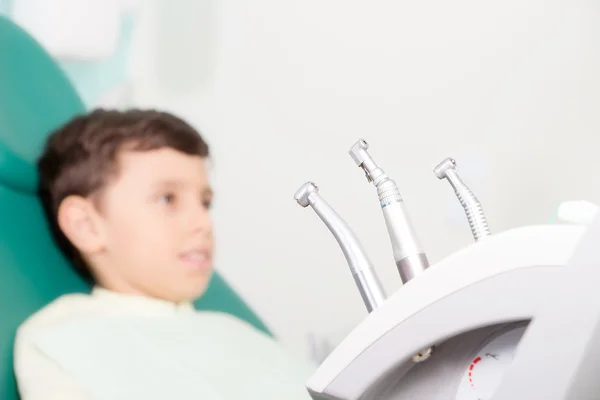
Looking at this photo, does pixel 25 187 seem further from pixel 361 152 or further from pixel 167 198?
pixel 361 152

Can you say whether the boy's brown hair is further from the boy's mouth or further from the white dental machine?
the white dental machine

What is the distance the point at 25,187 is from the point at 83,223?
0.37 ft

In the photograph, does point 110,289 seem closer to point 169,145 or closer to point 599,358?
point 169,145

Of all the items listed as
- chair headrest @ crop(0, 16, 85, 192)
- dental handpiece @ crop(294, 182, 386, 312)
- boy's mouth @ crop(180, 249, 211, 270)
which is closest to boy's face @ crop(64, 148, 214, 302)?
boy's mouth @ crop(180, 249, 211, 270)

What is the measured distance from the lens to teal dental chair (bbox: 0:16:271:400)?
79 centimetres

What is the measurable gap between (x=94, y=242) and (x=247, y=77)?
0.58 metres

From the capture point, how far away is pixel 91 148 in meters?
0.87

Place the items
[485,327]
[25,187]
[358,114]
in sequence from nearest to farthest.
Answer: [485,327]
[25,187]
[358,114]

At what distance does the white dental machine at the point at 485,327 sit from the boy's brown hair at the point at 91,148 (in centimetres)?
50

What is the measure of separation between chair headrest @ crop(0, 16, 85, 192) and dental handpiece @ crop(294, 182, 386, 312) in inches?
19.8

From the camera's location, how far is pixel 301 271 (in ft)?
4.26

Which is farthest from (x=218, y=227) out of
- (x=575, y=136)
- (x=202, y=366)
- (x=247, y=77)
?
(x=575, y=136)

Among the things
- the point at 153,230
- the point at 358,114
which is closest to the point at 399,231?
the point at 153,230

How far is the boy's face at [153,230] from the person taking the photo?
2.70ft
